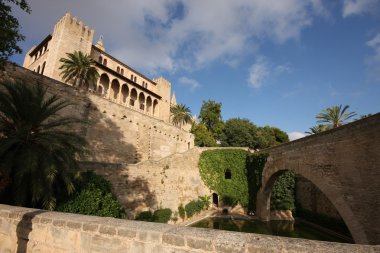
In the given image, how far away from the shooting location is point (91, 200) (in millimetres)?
9789

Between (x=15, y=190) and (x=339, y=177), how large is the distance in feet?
46.0

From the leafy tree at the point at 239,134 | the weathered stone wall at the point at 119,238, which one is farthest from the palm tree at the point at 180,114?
the weathered stone wall at the point at 119,238

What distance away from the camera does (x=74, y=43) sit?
2597cm

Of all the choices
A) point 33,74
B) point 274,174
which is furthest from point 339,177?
point 33,74

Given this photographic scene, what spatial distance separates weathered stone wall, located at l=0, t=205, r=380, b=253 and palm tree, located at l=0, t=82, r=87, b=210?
415 cm

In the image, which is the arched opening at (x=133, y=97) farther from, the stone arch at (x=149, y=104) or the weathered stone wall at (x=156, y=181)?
the weathered stone wall at (x=156, y=181)

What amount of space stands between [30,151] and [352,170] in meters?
13.5

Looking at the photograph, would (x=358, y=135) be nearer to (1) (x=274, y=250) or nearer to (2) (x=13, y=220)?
(1) (x=274, y=250)

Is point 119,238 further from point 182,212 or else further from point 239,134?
point 239,134

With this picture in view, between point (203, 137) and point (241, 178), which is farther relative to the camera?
point (203, 137)

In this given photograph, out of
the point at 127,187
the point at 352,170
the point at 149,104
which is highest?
the point at 149,104

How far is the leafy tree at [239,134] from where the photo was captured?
124 feet

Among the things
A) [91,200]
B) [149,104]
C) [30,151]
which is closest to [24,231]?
[30,151]

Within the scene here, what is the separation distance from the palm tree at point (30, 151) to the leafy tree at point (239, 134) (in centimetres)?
3160
